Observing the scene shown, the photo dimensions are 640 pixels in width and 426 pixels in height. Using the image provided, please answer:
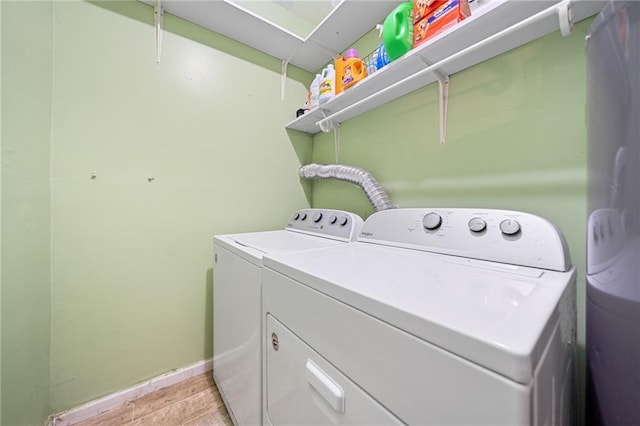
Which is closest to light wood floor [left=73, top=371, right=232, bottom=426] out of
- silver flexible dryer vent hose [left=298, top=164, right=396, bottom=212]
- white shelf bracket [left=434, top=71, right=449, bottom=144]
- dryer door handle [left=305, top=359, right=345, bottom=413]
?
dryer door handle [left=305, top=359, right=345, bottom=413]

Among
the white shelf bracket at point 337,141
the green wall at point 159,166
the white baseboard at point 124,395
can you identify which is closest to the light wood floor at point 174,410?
the white baseboard at point 124,395

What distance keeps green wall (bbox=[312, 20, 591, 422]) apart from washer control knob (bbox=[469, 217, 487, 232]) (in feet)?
0.85

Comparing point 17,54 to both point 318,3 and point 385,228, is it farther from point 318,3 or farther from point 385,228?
point 318,3

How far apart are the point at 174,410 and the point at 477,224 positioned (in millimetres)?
1681

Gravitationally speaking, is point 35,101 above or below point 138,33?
below

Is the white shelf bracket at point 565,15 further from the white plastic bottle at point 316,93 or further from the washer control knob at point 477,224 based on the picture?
the white plastic bottle at point 316,93

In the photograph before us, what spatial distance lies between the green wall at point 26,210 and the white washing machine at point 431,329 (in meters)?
0.83

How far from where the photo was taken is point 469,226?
79cm

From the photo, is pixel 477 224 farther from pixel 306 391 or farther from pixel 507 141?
pixel 306 391

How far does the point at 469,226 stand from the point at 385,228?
331mm

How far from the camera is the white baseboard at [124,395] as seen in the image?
1.12 meters

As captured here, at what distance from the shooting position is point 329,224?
51.9 inches

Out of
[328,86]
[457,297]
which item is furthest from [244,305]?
[328,86]

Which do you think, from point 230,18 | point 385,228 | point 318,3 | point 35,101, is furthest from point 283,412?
point 318,3
